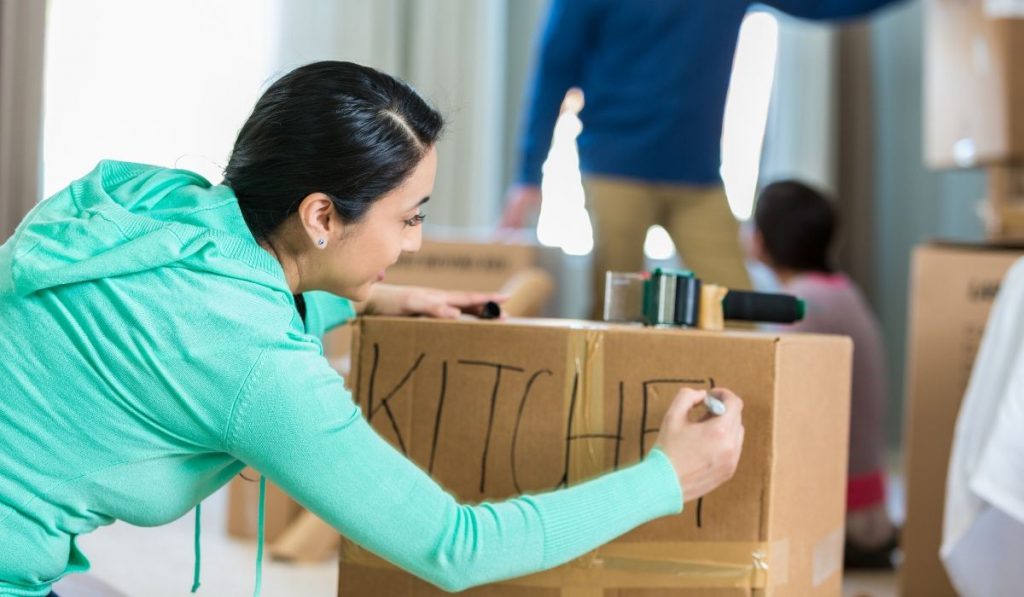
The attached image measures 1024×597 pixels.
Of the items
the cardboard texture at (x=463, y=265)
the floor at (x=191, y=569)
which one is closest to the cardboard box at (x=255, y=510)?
the floor at (x=191, y=569)

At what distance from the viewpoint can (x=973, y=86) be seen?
2660 mm

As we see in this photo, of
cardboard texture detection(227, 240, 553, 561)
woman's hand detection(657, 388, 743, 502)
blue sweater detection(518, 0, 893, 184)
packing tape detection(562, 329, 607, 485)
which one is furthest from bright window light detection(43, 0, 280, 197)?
woman's hand detection(657, 388, 743, 502)

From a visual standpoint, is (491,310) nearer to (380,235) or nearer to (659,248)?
(380,235)

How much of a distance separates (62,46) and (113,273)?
1.72 meters

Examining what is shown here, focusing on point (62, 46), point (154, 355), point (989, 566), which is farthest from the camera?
point (62, 46)

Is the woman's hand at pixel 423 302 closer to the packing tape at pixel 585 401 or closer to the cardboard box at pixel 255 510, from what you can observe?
the packing tape at pixel 585 401

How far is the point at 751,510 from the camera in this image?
951 millimetres

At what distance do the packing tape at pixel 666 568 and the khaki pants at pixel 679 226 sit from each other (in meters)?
1.10

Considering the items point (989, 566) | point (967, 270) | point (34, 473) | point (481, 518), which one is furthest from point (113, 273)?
point (967, 270)

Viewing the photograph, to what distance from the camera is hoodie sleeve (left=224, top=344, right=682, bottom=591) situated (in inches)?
30.9

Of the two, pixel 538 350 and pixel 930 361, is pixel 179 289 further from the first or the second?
pixel 930 361

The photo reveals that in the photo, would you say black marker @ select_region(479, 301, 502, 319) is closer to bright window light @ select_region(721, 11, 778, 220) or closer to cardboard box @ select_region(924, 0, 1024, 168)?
cardboard box @ select_region(924, 0, 1024, 168)

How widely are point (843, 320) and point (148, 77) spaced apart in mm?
1563

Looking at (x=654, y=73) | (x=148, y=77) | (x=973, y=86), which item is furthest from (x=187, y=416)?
(x=973, y=86)
